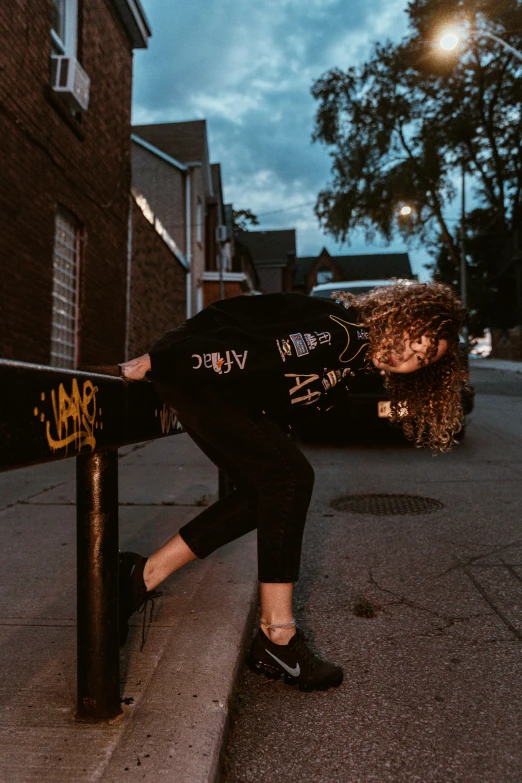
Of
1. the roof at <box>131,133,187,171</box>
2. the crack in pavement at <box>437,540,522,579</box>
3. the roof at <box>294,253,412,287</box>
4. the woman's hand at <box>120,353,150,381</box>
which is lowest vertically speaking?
the crack in pavement at <box>437,540,522,579</box>

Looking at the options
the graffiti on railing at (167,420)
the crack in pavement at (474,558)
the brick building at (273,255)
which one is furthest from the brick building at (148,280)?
the brick building at (273,255)

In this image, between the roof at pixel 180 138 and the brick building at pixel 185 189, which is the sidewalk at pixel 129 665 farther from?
the roof at pixel 180 138

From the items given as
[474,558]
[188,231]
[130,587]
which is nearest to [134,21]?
[188,231]

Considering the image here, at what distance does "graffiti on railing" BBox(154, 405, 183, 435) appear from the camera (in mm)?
2254

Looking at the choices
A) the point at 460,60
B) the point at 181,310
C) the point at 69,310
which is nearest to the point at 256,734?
the point at 69,310

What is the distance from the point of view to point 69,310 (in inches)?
383

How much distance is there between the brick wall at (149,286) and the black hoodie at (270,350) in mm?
11057

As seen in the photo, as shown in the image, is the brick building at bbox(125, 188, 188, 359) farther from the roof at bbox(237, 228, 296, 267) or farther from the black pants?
the roof at bbox(237, 228, 296, 267)

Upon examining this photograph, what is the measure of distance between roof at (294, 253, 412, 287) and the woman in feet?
218

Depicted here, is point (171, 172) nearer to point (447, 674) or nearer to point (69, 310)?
point (69, 310)

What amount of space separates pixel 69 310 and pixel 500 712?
8759mm

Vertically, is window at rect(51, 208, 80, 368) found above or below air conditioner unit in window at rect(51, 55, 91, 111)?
below

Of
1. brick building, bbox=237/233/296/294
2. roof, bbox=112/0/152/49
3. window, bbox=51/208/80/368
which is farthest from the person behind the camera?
brick building, bbox=237/233/296/294

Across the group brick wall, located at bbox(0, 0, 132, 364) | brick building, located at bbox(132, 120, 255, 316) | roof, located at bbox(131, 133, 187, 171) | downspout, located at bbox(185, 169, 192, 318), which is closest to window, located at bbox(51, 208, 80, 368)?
brick wall, located at bbox(0, 0, 132, 364)
